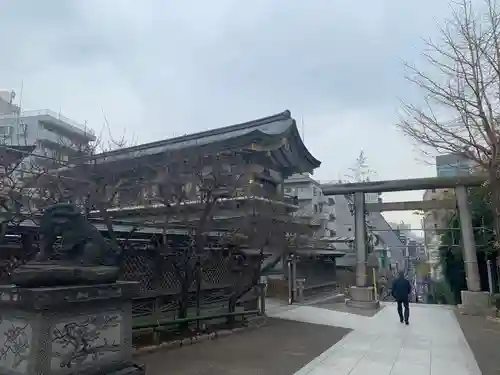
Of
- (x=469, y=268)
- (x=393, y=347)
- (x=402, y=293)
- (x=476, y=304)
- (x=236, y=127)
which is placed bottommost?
(x=393, y=347)

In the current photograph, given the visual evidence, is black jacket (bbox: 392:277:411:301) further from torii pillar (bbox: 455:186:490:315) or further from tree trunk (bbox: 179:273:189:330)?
tree trunk (bbox: 179:273:189:330)

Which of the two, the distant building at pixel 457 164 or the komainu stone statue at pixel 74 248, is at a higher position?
the distant building at pixel 457 164

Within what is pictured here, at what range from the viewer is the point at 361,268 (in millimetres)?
17484

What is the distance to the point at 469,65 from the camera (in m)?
10.5

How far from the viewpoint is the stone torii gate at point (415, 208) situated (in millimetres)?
14922

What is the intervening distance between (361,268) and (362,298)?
1279mm

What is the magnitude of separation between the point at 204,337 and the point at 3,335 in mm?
5282

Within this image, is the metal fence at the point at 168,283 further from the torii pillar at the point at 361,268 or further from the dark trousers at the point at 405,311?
the torii pillar at the point at 361,268

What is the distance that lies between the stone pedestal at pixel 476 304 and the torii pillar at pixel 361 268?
3.35 meters

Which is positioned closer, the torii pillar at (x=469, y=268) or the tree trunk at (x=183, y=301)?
the tree trunk at (x=183, y=301)

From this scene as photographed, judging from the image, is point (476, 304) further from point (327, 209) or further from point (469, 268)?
point (327, 209)

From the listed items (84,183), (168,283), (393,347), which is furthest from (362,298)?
(84,183)

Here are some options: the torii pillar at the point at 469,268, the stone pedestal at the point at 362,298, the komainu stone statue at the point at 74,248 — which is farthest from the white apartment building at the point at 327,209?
the komainu stone statue at the point at 74,248

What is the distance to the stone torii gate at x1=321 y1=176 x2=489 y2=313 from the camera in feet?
49.0
